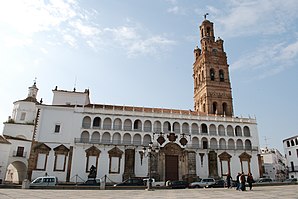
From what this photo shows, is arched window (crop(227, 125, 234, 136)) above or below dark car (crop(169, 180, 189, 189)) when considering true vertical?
above

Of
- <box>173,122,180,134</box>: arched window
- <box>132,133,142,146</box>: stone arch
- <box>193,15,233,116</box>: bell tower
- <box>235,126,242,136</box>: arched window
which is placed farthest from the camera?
<box>193,15,233,116</box>: bell tower

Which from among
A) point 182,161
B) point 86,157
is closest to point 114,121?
point 86,157

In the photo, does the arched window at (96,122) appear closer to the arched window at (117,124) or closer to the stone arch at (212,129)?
the arched window at (117,124)

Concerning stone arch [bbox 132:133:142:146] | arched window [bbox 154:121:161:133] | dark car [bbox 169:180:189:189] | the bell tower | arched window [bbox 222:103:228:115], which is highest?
the bell tower

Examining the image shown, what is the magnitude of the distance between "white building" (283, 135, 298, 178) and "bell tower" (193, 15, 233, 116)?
16.9m

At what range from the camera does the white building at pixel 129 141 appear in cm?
3753

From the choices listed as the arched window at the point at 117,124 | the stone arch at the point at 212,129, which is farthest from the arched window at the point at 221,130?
the arched window at the point at 117,124

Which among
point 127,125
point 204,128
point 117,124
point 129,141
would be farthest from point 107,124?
point 204,128

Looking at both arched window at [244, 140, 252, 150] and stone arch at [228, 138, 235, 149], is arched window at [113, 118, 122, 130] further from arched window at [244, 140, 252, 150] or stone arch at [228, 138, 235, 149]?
arched window at [244, 140, 252, 150]

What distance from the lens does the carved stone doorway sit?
4038 centimetres

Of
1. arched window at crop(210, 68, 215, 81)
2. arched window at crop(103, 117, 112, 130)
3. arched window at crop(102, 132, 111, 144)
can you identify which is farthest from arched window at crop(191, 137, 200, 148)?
A: arched window at crop(210, 68, 215, 81)

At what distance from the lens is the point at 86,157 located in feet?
125

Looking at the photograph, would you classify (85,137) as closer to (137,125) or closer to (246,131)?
(137,125)

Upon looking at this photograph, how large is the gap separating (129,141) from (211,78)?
2430cm
